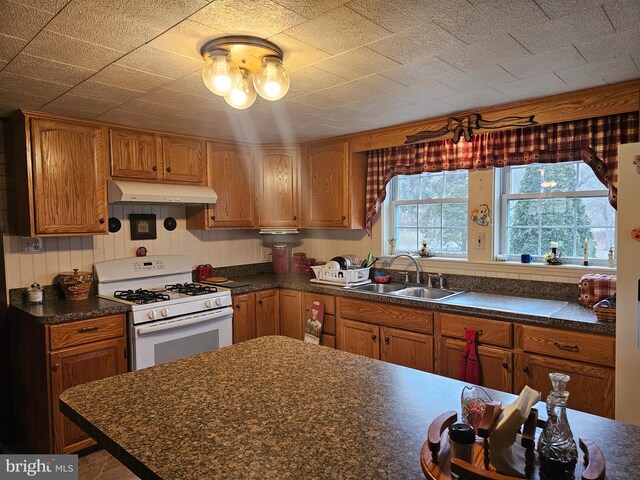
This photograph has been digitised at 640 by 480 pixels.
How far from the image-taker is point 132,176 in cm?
319

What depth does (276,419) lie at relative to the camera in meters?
1.17

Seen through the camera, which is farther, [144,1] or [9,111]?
[9,111]

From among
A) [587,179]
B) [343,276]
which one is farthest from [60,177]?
Result: [587,179]

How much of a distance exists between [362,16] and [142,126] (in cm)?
219

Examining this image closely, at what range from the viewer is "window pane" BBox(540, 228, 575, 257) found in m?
2.92

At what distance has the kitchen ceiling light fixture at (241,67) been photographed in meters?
1.66

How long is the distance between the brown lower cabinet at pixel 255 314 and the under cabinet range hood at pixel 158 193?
0.84 m

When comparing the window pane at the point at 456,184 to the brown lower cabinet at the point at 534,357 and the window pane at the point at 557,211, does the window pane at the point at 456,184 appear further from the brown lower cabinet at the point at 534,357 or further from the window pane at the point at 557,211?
the brown lower cabinet at the point at 534,357

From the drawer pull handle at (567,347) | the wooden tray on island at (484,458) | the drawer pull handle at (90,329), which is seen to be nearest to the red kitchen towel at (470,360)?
the drawer pull handle at (567,347)

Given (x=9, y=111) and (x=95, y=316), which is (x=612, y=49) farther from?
(x=9, y=111)

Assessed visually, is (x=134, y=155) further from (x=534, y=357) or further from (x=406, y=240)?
(x=534, y=357)

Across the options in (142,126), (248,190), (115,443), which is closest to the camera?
(115,443)

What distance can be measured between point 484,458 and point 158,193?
287 centimetres

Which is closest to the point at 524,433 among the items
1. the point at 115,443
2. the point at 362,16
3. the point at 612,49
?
the point at 115,443
